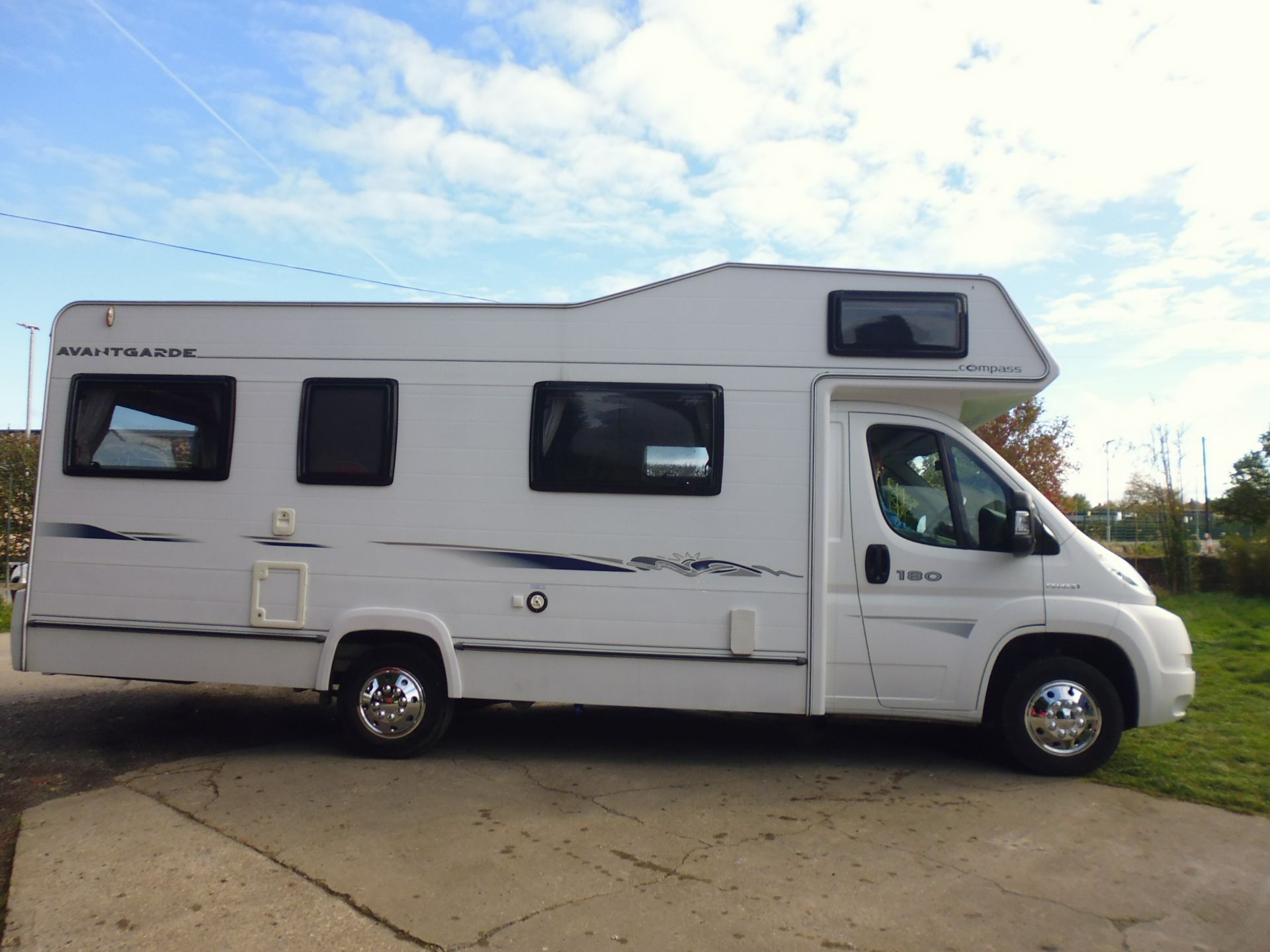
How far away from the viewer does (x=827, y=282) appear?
19.7 ft

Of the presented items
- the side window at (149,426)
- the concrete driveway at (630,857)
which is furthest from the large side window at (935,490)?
the side window at (149,426)

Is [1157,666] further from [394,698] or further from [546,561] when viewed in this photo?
[394,698]

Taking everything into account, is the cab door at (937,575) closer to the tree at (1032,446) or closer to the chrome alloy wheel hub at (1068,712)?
the chrome alloy wheel hub at (1068,712)

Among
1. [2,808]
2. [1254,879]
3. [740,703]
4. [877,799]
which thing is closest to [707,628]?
[740,703]

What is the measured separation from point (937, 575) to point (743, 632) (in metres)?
1.27

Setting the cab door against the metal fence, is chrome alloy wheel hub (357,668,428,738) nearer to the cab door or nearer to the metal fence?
the cab door

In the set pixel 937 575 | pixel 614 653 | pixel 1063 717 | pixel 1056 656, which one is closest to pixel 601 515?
pixel 614 653

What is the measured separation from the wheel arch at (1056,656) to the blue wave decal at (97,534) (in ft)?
17.2

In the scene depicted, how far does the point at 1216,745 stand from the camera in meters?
6.57

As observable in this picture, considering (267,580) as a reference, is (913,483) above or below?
above

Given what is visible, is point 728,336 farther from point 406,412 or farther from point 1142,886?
point 1142,886

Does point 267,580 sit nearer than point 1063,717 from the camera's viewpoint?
No

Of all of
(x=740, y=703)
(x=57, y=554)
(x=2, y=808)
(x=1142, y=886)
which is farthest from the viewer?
(x=57, y=554)

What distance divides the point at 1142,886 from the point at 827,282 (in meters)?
3.73
